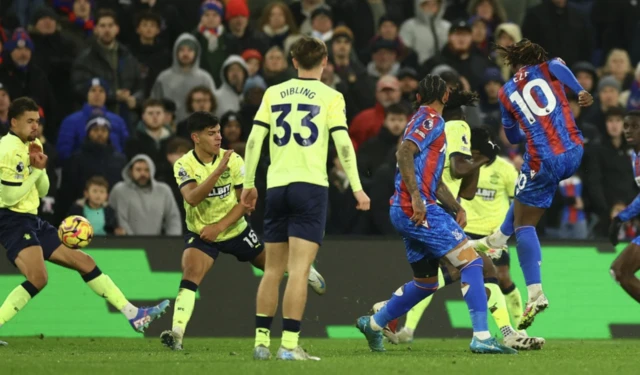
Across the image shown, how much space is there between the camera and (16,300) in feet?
42.8

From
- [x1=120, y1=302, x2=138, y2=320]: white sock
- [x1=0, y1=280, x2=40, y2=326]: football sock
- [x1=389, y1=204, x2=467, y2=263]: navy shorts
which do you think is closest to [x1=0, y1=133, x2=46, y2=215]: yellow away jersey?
[x1=0, y1=280, x2=40, y2=326]: football sock

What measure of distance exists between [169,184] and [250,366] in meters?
7.64

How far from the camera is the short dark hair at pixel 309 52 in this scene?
10352 mm

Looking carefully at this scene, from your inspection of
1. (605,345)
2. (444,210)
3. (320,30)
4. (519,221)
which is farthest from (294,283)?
(320,30)

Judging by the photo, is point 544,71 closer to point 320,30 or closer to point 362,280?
point 362,280

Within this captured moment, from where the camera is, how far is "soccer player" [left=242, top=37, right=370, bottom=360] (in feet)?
33.8

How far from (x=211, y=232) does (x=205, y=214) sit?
29 cm

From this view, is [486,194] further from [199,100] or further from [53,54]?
[53,54]

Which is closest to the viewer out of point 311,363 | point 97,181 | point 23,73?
point 311,363

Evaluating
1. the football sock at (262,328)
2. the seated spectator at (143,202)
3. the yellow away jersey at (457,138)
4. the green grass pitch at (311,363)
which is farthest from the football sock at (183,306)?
the seated spectator at (143,202)

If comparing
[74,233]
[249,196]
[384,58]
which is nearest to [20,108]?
[74,233]

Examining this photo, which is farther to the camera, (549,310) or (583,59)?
(583,59)

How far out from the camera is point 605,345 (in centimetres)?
1393

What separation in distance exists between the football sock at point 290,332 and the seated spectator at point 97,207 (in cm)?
635
